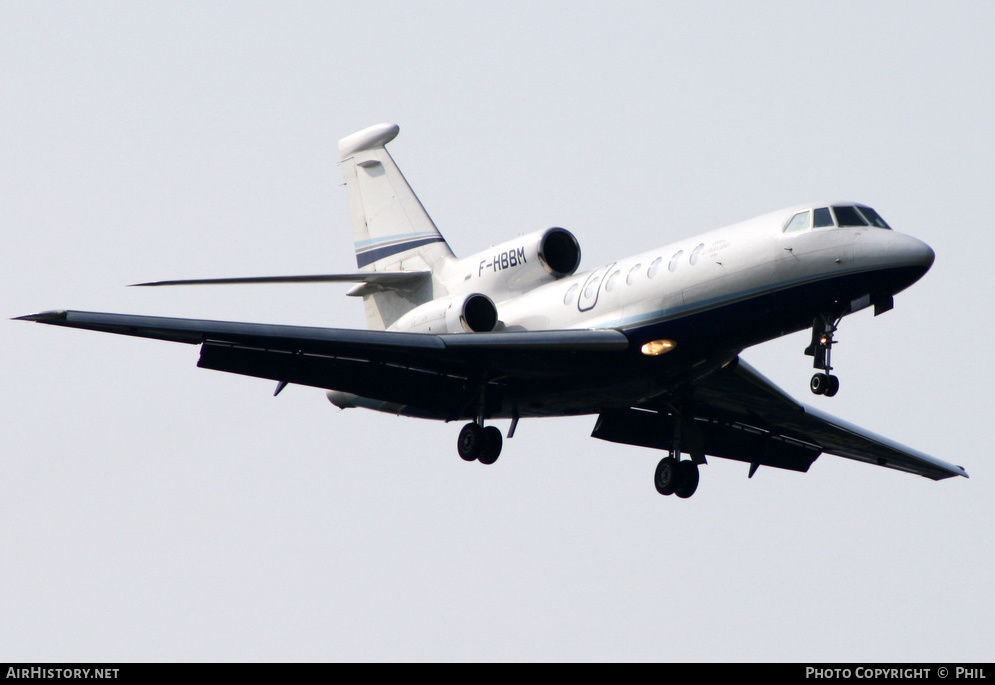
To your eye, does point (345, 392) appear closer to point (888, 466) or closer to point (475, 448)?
point (475, 448)

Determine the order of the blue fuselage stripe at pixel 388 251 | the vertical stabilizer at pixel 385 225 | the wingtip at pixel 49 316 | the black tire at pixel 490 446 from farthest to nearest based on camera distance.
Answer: the blue fuselage stripe at pixel 388 251 → the vertical stabilizer at pixel 385 225 → the black tire at pixel 490 446 → the wingtip at pixel 49 316

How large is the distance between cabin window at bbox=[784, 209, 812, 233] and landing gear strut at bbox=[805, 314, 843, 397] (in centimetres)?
133

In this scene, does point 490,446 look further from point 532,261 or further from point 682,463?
point 682,463

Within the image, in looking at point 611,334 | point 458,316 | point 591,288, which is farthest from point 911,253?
point 458,316

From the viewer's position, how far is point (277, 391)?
24.1m

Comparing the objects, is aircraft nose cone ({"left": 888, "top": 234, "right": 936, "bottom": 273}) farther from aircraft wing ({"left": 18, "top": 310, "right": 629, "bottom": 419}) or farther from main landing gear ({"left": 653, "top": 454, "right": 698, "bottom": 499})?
main landing gear ({"left": 653, "top": 454, "right": 698, "bottom": 499})

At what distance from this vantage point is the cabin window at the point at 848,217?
21938mm

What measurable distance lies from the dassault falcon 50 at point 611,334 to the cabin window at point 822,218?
0.07 feet

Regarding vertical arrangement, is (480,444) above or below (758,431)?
below

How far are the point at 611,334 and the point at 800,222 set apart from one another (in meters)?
3.32

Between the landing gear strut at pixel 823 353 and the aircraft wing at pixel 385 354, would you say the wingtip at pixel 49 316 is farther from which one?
the landing gear strut at pixel 823 353

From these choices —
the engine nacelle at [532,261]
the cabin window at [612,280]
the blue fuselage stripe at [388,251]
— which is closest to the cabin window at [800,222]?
the cabin window at [612,280]

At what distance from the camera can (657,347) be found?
23.1 m
